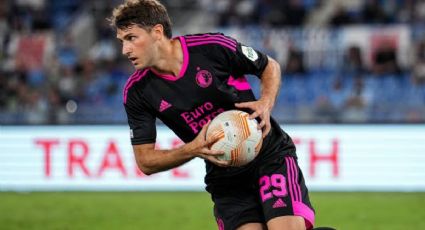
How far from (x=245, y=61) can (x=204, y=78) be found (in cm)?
31

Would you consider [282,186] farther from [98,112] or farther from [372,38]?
[372,38]

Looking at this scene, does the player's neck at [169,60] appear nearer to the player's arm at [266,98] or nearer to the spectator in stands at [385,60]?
the player's arm at [266,98]

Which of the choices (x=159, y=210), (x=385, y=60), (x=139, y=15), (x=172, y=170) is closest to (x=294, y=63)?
(x=385, y=60)

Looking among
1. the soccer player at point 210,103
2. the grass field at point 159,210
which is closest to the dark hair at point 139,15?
the soccer player at point 210,103

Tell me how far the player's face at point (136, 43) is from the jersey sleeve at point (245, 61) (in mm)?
551

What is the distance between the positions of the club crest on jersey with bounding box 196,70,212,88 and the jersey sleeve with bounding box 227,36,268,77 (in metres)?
0.18

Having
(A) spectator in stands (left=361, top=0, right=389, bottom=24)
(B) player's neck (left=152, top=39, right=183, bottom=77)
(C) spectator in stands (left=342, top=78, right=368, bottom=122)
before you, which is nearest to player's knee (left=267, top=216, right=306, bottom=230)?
(B) player's neck (left=152, top=39, right=183, bottom=77)

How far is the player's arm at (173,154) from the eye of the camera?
4.90 metres

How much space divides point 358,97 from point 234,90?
9160 mm

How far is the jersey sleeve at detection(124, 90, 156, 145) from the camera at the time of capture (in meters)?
5.36

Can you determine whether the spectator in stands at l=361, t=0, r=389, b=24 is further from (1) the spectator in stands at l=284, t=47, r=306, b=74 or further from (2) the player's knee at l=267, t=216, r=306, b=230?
(2) the player's knee at l=267, t=216, r=306, b=230

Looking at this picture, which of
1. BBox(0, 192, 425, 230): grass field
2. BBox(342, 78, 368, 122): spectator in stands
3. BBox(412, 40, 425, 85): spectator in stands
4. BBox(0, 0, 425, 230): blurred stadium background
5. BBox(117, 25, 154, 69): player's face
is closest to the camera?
BBox(117, 25, 154, 69): player's face

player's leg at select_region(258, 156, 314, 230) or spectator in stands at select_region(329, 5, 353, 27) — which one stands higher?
spectator in stands at select_region(329, 5, 353, 27)

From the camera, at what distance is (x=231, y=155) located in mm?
4953
